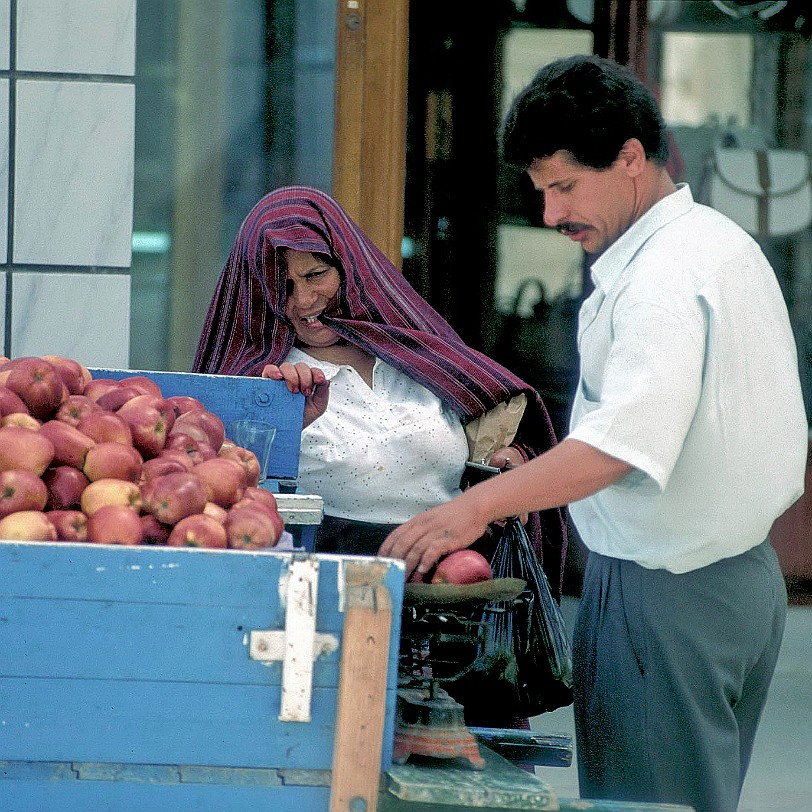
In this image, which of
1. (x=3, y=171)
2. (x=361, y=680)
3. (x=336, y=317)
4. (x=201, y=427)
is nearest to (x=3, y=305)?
(x=3, y=171)

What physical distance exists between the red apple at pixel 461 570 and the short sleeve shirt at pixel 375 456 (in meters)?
0.90

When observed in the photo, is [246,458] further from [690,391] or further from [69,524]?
[690,391]

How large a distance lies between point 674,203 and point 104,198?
244 centimetres

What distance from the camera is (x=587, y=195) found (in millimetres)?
1999

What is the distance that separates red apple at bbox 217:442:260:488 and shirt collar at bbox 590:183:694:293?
637mm

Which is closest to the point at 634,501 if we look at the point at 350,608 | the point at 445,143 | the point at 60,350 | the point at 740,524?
the point at 740,524

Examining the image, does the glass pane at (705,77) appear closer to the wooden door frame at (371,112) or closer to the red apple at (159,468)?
the wooden door frame at (371,112)

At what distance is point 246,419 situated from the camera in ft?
8.15

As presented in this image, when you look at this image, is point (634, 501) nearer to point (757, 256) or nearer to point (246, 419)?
point (757, 256)

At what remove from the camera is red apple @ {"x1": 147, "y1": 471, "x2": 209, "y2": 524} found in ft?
5.54

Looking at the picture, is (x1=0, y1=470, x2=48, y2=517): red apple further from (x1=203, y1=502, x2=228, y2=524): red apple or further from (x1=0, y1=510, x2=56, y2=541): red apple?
(x1=203, y1=502, x2=228, y2=524): red apple

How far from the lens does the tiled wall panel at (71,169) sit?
3.92m

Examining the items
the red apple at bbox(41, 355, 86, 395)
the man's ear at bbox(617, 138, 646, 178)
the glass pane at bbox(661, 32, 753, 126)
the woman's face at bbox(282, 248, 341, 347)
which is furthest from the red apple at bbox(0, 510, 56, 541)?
the glass pane at bbox(661, 32, 753, 126)

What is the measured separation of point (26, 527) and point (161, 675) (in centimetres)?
29
